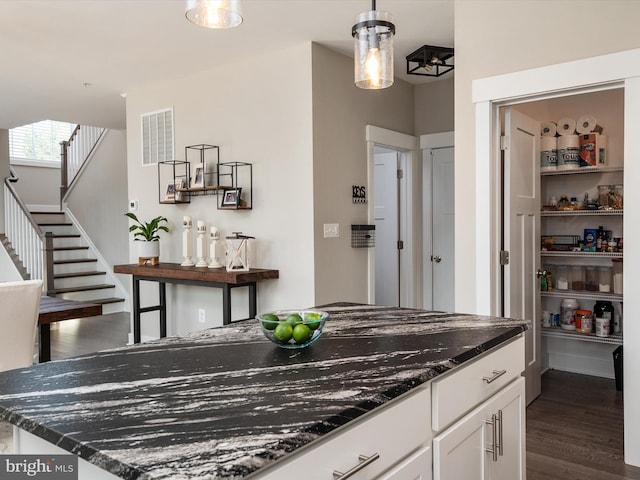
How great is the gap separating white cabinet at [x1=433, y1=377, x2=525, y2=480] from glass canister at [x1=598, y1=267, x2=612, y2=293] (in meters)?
2.49

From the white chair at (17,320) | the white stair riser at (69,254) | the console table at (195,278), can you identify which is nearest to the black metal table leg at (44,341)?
the white chair at (17,320)

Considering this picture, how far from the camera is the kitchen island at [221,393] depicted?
3.02ft

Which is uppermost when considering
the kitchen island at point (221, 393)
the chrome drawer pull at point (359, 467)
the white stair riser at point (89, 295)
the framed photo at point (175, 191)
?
the framed photo at point (175, 191)

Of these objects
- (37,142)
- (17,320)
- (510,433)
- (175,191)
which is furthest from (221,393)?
(37,142)

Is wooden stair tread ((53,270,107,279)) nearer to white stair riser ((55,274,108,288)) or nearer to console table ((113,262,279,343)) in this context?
white stair riser ((55,274,108,288))

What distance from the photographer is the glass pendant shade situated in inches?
72.7

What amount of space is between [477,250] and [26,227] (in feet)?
21.1

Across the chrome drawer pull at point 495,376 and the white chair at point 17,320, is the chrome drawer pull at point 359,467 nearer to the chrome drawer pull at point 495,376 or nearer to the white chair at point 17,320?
the chrome drawer pull at point 495,376

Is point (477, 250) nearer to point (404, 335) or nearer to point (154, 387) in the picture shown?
point (404, 335)

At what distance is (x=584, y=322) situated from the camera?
159 inches

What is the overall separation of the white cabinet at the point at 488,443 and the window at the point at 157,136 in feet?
13.6

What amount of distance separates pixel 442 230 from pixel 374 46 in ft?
12.0

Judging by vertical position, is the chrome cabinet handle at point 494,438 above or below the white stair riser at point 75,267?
below

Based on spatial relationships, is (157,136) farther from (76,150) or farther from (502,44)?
(76,150)
